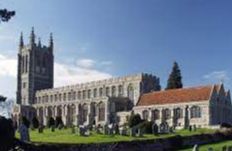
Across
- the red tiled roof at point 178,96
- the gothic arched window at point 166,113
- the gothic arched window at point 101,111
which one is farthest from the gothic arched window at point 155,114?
the gothic arched window at point 101,111

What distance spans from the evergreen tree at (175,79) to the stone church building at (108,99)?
7.64ft

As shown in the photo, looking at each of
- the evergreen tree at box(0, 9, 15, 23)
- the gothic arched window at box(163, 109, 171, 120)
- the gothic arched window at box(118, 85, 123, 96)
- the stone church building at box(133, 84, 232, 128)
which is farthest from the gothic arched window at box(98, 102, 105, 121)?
the evergreen tree at box(0, 9, 15, 23)

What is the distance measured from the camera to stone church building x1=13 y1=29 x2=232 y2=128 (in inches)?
3002

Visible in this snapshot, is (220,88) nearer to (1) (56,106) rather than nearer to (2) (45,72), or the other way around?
(1) (56,106)

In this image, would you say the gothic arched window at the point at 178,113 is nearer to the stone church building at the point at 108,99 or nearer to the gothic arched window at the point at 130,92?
the stone church building at the point at 108,99

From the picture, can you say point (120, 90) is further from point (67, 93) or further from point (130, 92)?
point (67, 93)

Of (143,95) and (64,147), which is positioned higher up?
(143,95)

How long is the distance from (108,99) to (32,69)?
35474 mm

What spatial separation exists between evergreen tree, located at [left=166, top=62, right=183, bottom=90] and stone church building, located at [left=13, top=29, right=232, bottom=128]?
233 centimetres

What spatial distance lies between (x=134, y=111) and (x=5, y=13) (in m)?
61.0

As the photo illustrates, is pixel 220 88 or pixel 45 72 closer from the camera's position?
pixel 220 88

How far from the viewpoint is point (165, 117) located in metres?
80.2

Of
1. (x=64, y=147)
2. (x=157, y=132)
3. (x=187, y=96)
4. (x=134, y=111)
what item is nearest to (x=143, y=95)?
(x=134, y=111)

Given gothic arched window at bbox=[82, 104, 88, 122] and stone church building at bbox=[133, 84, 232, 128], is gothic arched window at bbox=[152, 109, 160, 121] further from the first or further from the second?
gothic arched window at bbox=[82, 104, 88, 122]
